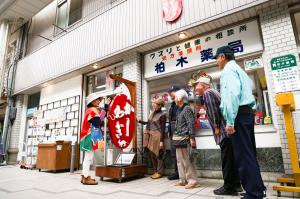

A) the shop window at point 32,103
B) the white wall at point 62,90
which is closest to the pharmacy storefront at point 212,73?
the white wall at point 62,90

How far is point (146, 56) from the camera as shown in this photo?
5.62 m

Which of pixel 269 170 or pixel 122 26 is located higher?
pixel 122 26

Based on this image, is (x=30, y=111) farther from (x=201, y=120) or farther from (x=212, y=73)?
(x=212, y=73)

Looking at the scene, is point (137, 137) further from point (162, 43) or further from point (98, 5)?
point (98, 5)

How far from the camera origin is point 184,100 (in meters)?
3.79

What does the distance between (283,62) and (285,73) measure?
199mm

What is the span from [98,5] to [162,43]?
10.2ft

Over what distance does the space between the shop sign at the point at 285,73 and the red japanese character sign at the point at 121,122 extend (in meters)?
2.81

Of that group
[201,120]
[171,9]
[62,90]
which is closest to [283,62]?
[201,120]

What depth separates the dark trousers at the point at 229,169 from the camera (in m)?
2.88

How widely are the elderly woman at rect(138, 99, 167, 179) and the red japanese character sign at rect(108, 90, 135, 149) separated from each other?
1.30ft

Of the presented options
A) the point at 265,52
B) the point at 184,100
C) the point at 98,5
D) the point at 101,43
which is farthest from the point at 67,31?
the point at 265,52

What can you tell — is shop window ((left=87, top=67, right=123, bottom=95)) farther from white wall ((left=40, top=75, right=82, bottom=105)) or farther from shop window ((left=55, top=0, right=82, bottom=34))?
shop window ((left=55, top=0, right=82, bottom=34))

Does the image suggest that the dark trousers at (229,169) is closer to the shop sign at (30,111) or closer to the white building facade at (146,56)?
the white building facade at (146,56)
